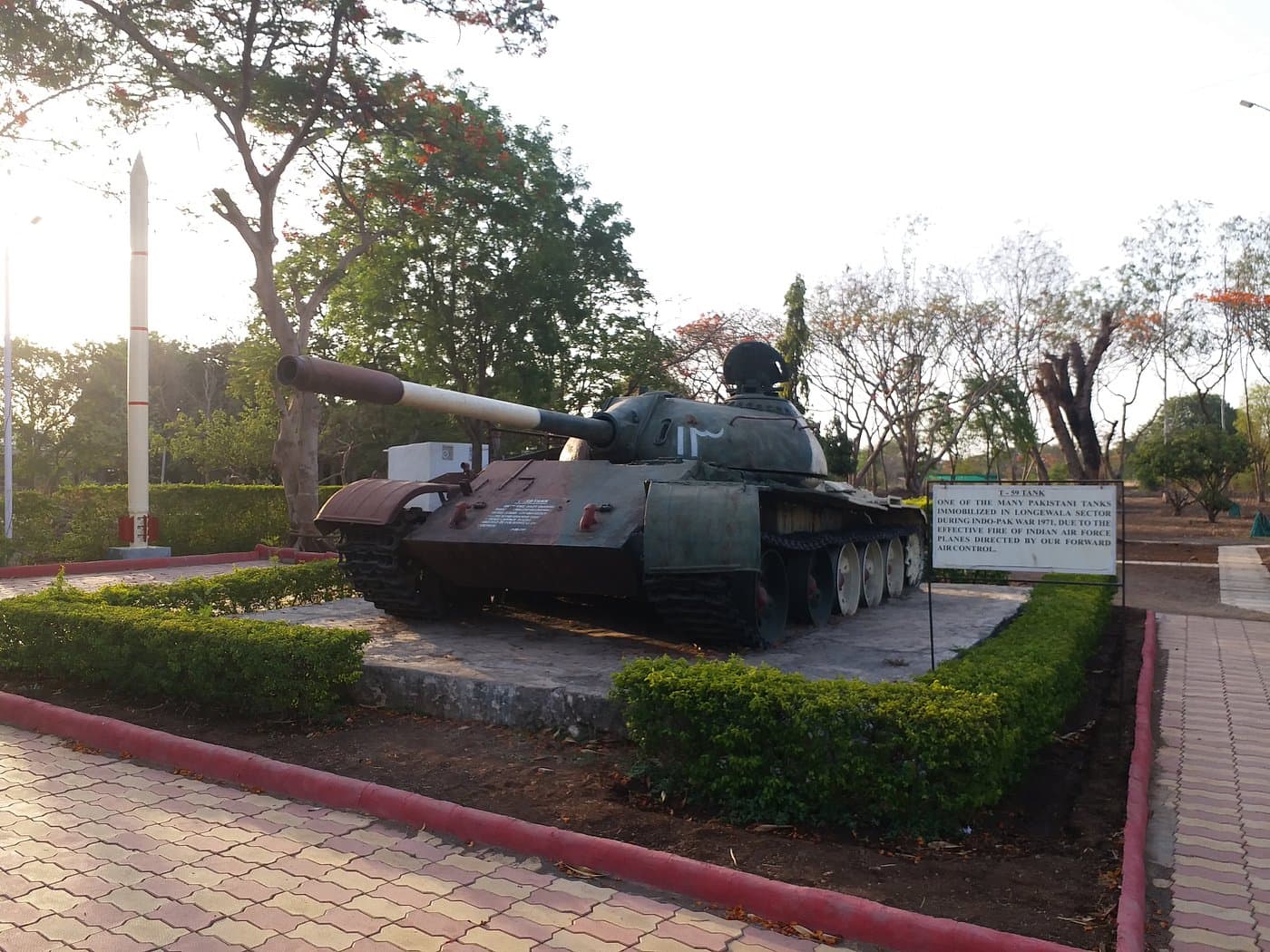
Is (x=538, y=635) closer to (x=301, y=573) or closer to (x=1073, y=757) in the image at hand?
(x=301, y=573)

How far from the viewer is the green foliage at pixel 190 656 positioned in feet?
19.6

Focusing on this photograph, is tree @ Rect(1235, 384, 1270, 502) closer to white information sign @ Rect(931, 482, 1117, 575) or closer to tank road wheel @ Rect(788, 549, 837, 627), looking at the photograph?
tank road wheel @ Rect(788, 549, 837, 627)

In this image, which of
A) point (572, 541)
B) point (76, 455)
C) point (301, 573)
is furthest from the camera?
point (76, 455)

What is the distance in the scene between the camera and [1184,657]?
30.1ft

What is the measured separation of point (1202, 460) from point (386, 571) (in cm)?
2801

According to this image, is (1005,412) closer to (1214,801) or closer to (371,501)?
(371,501)

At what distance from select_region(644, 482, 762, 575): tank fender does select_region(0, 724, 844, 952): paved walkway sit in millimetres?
2849

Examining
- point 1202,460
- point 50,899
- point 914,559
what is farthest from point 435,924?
point 1202,460

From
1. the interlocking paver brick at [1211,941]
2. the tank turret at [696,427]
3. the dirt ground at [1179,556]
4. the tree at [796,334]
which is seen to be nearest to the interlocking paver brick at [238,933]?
the interlocking paver brick at [1211,941]

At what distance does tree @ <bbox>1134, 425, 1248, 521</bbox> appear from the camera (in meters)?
29.4

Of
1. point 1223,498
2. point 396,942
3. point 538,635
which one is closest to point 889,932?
point 396,942

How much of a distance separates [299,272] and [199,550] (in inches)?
227

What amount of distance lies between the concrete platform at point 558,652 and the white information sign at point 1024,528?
1070 mm

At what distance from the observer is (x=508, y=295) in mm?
21297
